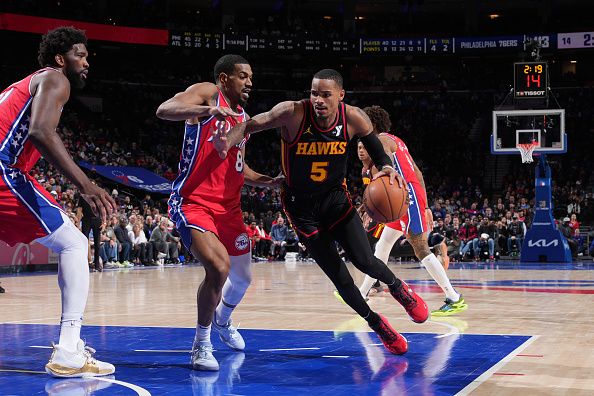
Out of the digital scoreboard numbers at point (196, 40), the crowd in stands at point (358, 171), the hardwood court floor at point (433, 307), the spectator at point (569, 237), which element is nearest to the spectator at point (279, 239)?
the crowd in stands at point (358, 171)

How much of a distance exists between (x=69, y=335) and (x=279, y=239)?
17.9 meters

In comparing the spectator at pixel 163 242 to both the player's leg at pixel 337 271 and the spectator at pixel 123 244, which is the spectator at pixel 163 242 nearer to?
the spectator at pixel 123 244

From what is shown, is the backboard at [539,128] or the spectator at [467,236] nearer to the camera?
the backboard at [539,128]

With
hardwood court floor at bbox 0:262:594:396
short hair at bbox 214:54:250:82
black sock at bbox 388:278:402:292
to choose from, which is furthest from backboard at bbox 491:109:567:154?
short hair at bbox 214:54:250:82

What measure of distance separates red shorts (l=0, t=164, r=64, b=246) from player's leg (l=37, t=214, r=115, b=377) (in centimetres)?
6

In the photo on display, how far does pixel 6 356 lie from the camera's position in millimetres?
4941

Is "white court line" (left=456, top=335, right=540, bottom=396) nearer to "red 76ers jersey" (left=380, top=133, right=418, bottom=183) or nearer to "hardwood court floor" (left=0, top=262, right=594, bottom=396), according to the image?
"hardwood court floor" (left=0, top=262, right=594, bottom=396)

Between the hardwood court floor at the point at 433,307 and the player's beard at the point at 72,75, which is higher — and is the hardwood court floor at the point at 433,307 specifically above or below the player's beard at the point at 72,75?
below

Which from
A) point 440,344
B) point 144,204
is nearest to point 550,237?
point 144,204

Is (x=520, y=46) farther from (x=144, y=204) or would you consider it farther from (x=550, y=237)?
(x=144, y=204)

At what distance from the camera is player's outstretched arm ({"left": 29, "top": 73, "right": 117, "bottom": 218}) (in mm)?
3973

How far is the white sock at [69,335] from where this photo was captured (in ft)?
14.0

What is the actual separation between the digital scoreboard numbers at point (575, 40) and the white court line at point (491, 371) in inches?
1047

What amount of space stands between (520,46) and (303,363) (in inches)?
1125
